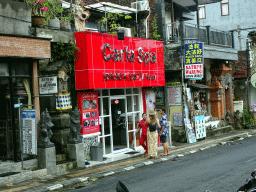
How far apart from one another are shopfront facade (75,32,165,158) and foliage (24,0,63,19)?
1170 millimetres

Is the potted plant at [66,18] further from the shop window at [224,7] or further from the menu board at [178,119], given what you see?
the shop window at [224,7]

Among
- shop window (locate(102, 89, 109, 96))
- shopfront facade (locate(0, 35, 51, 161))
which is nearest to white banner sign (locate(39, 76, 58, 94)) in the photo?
shopfront facade (locate(0, 35, 51, 161))

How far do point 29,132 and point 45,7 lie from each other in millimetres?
4152

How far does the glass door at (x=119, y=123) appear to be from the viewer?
51.2 feet

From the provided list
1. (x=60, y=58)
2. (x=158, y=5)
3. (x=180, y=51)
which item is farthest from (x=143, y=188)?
(x=158, y=5)

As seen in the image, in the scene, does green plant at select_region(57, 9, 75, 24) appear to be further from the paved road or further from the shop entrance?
the paved road

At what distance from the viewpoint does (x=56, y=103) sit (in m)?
12.6

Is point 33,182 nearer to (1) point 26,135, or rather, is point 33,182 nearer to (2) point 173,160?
(1) point 26,135

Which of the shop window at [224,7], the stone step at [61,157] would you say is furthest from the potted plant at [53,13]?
the shop window at [224,7]

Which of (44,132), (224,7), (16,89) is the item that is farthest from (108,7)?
(224,7)

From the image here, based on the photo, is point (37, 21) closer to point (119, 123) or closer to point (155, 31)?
point (119, 123)

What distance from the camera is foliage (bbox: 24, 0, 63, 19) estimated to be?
38.8 ft

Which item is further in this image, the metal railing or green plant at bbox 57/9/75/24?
the metal railing

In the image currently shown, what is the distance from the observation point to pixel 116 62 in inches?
567
